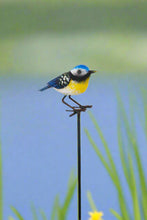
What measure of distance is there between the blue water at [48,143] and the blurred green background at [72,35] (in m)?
0.06

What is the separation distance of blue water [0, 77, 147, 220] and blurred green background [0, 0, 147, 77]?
0.06 m

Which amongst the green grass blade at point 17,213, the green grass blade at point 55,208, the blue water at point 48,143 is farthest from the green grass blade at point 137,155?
the green grass blade at point 17,213

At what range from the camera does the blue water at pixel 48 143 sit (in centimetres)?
148

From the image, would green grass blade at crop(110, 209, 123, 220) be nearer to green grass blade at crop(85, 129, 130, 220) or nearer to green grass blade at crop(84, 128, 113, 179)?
green grass blade at crop(85, 129, 130, 220)

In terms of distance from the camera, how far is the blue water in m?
1.48

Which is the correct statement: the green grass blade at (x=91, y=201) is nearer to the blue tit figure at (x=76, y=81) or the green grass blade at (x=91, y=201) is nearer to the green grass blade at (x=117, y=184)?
the green grass blade at (x=117, y=184)

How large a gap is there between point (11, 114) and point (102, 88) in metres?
0.34

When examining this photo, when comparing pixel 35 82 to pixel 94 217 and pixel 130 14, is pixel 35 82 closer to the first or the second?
pixel 130 14

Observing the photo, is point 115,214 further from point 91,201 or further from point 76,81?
point 76,81

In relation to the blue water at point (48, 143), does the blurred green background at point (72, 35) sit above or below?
above

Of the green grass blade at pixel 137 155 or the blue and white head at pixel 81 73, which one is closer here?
the blue and white head at pixel 81 73

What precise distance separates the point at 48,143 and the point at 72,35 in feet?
1.29

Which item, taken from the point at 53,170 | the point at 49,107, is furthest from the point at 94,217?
the point at 49,107

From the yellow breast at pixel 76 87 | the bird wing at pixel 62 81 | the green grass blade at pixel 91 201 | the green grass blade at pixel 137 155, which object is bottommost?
the green grass blade at pixel 91 201
